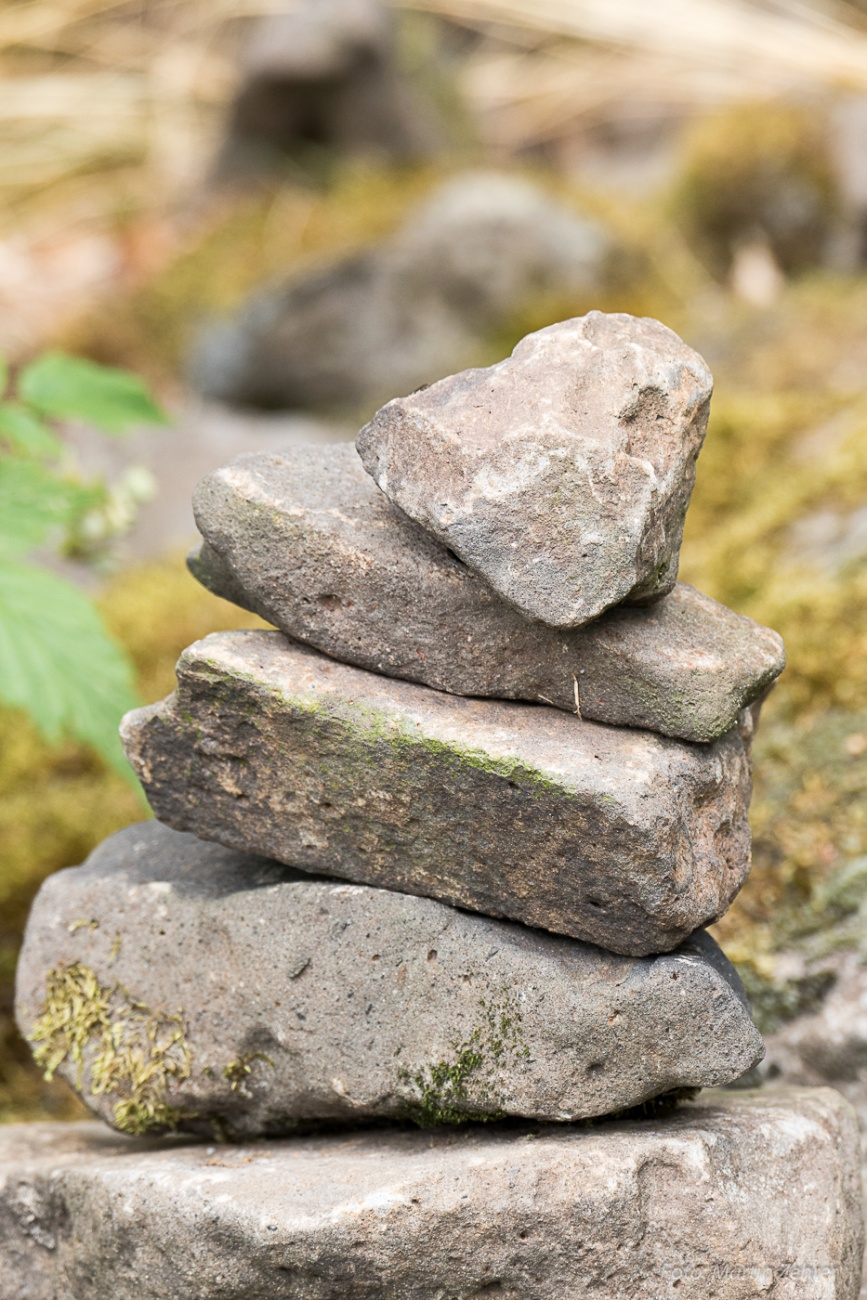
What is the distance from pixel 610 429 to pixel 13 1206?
2206mm

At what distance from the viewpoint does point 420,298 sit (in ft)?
25.8

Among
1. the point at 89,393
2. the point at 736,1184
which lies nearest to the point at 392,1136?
the point at 736,1184

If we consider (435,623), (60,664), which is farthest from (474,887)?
(60,664)

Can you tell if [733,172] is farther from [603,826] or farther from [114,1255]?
[114,1255]

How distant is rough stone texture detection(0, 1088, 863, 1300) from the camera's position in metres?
2.32

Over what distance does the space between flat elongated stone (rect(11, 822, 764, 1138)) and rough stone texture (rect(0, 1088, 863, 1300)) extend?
13cm

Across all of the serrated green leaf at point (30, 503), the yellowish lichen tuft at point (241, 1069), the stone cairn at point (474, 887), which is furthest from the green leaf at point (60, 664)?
the yellowish lichen tuft at point (241, 1069)

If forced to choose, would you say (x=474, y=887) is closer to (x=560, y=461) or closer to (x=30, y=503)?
(x=560, y=461)

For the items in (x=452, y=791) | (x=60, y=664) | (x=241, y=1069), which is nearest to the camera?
(x=452, y=791)

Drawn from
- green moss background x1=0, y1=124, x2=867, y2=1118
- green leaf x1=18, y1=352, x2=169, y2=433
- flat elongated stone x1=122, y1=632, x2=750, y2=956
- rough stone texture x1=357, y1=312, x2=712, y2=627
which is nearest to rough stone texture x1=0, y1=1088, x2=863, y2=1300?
flat elongated stone x1=122, y1=632, x2=750, y2=956

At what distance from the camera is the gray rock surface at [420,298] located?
7789mm

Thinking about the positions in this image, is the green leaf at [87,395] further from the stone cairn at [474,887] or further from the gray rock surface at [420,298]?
the gray rock surface at [420,298]

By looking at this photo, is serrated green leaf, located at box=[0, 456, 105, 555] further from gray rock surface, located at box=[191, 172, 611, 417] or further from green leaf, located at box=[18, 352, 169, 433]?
gray rock surface, located at box=[191, 172, 611, 417]

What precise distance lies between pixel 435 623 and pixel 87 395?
1.78m
